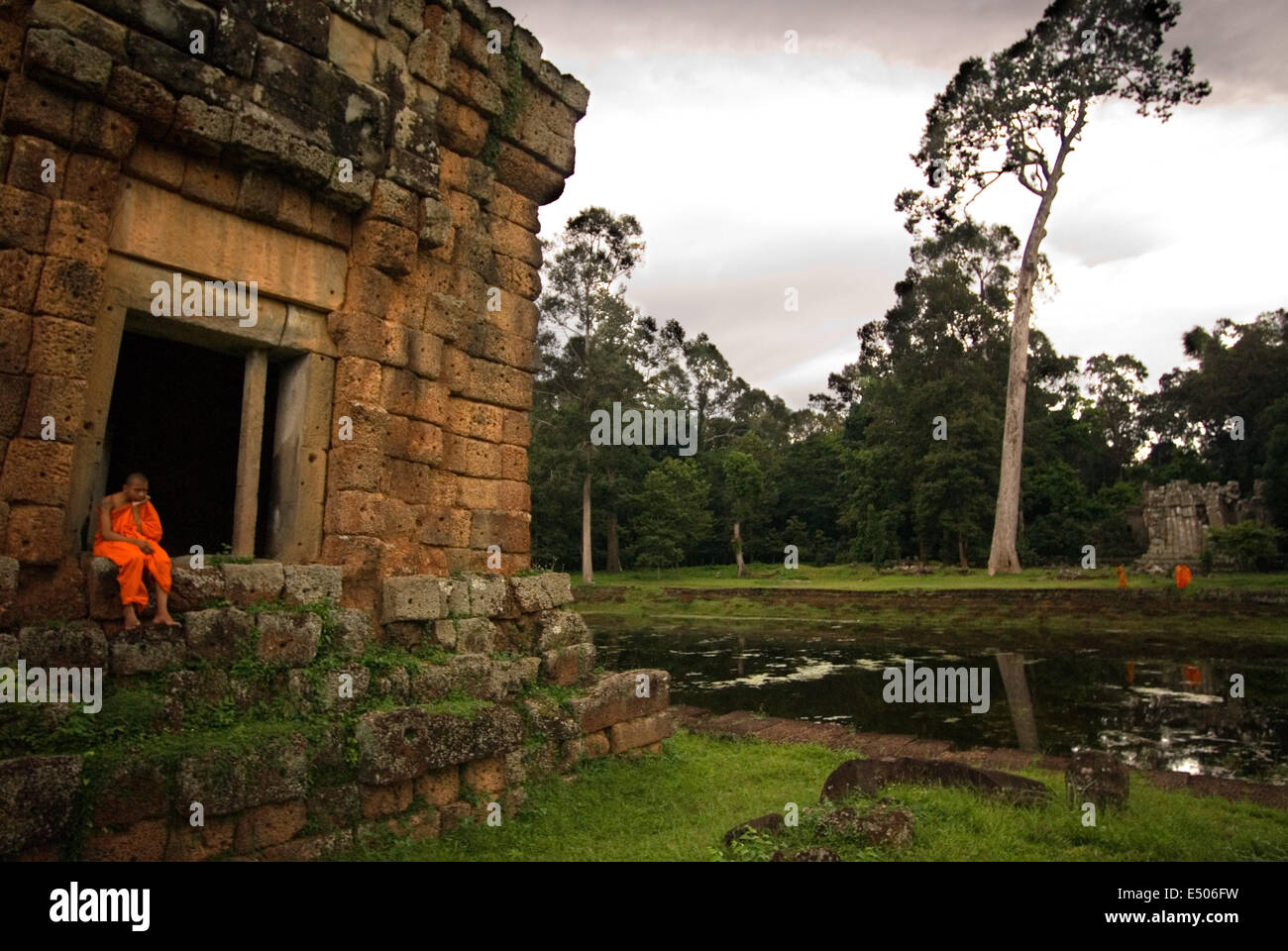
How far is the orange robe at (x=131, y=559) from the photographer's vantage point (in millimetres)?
4332

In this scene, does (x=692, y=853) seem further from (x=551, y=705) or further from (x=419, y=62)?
(x=419, y=62)

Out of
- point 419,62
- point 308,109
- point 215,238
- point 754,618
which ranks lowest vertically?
point 754,618

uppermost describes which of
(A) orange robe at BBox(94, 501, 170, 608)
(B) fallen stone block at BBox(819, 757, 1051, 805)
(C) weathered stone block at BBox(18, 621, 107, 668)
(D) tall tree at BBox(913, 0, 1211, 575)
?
(D) tall tree at BBox(913, 0, 1211, 575)

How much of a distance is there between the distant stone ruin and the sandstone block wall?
94.6 ft

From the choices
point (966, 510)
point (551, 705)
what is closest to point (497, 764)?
point (551, 705)

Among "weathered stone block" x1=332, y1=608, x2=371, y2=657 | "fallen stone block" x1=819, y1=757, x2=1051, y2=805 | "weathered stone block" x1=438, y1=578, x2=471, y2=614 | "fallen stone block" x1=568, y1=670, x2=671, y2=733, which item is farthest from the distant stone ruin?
"weathered stone block" x1=332, y1=608, x2=371, y2=657

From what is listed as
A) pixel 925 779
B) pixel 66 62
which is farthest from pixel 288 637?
pixel 925 779

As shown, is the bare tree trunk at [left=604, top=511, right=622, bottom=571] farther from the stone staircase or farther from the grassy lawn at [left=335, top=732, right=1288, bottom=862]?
the stone staircase

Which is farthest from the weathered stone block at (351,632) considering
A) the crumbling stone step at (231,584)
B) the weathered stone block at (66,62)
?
the weathered stone block at (66,62)

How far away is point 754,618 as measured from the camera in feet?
79.1

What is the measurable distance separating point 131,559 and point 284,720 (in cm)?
123

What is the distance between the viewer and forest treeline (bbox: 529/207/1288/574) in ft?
119

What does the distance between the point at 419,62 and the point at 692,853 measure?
19.4 ft
